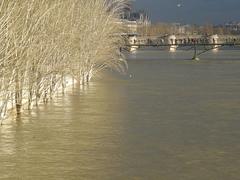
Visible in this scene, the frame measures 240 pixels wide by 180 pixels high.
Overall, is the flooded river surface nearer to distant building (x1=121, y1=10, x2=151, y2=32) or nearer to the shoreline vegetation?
the shoreline vegetation

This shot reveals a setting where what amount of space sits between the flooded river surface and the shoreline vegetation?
2.12 ft

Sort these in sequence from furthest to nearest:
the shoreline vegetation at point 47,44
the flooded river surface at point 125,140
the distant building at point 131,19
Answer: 1. the distant building at point 131,19
2. the shoreline vegetation at point 47,44
3. the flooded river surface at point 125,140

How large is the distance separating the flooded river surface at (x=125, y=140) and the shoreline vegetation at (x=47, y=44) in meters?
0.65

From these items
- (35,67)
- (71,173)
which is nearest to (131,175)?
(71,173)

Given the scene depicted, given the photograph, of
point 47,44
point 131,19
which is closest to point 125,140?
point 47,44

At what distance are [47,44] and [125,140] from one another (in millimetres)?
4416

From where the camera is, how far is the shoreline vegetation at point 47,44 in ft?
37.9

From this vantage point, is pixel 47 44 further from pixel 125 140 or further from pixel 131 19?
pixel 131 19

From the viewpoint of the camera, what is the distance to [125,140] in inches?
492

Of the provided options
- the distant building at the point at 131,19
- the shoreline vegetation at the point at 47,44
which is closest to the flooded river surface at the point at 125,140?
the shoreline vegetation at the point at 47,44

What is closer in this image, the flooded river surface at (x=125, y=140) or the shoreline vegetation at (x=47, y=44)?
the flooded river surface at (x=125, y=140)

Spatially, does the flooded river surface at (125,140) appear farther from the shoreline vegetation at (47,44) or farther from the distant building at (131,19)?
the distant building at (131,19)

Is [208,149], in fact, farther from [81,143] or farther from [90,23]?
[90,23]

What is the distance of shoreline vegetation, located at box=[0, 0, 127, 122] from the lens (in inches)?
454
